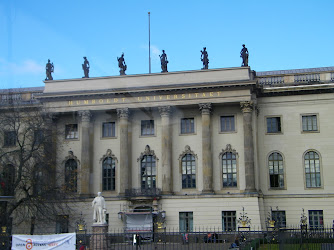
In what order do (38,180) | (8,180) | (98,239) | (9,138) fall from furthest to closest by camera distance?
1. (9,138)
2. (38,180)
3. (8,180)
4. (98,239)

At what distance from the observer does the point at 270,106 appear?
5209 cm

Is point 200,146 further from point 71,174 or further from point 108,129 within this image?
point 71,174

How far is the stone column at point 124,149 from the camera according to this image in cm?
5103

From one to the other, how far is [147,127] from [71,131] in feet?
26.3

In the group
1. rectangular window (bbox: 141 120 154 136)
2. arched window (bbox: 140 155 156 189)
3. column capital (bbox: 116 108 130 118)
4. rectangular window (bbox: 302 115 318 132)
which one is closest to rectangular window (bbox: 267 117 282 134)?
rectangular window (bbox: 302 115 318 132)

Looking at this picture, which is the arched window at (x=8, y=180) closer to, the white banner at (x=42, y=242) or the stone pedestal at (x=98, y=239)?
the stone pedestal at (x=98, y=239)

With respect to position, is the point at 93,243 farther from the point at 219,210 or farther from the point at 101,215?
the point at 219,210

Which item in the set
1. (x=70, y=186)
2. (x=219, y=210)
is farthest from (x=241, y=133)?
(x=70, y=186)

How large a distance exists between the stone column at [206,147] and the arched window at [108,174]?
937 centimetres

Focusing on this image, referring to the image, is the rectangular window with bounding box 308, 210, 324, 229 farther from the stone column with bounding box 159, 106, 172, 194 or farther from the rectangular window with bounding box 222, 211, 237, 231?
the stone column with bounding box 159, 106, 172, 194

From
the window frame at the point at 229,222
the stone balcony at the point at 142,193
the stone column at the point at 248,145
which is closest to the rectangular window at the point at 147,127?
the stone balcony at the point at 142,193

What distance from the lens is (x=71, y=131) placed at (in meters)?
54.2

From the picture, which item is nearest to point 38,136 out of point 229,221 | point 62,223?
point 62,223

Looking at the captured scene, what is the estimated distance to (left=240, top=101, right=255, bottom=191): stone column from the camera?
48.4 meters
